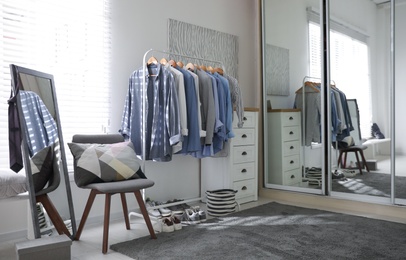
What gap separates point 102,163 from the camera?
2.59m

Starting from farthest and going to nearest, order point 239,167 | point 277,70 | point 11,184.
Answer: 1. point 277,70
2. point 239,167
3. point 11,184

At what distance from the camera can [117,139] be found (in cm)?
294

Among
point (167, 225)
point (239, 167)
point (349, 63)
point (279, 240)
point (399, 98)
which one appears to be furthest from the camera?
point (239, 167)

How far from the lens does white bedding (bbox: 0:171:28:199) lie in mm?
2223

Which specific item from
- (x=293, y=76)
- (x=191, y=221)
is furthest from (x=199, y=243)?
(x=293, y=76)

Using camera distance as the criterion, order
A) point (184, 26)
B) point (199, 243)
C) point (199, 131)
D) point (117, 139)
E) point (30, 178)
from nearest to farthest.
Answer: point (30, 178), point (199, 243), point (117, 139), point (199, 131), point (184, 26)

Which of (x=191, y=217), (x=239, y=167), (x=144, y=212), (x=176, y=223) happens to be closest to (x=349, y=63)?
(x=239, y=167)

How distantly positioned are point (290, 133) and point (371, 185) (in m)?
1.01

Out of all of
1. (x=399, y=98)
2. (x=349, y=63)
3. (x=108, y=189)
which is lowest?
(x=108, y=189)

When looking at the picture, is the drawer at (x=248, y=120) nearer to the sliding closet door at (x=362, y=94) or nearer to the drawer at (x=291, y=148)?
the drawer at (x=291, y=148)

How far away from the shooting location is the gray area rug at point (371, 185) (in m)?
3.32

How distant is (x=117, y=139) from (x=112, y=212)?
2.49ft

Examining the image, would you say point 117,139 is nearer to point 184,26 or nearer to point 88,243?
point 88,243

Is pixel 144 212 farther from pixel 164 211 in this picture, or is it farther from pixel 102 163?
pixel 164 211
